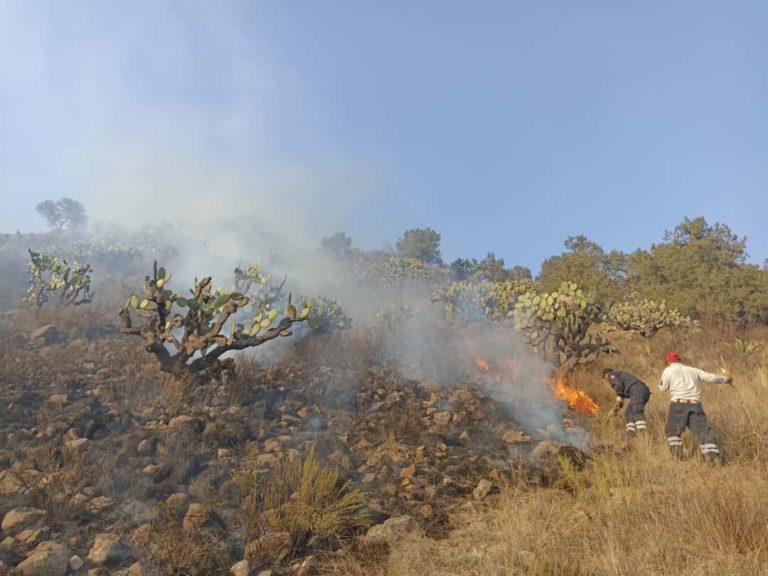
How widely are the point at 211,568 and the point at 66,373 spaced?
6483mm

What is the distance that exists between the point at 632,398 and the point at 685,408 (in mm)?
1173

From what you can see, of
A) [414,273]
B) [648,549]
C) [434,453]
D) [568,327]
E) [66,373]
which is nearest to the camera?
[648,549]

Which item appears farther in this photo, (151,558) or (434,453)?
(434,453)

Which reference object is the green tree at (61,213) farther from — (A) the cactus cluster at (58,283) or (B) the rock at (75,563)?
(B) the rock at (75,563)

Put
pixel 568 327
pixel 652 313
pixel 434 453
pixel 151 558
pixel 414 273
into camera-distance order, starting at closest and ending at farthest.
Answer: pixel 151 558
pixel 434 453
pixel 568 327
pixel 652 313
pixel 414 273

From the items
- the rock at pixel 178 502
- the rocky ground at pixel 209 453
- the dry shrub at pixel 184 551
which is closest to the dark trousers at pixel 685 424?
the rocky ground at pixel 209 453

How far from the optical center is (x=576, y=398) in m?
9.98

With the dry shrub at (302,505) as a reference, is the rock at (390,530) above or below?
below

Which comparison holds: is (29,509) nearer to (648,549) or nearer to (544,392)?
(648,549)

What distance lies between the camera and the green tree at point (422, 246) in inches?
1593

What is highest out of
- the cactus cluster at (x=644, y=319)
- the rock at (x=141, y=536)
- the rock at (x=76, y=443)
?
the cactus cluster at (x=644, y=319)

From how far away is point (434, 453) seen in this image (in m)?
6.72

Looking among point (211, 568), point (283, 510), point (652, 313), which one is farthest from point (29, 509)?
point (652, 313)

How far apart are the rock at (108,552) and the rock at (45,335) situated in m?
8.66
